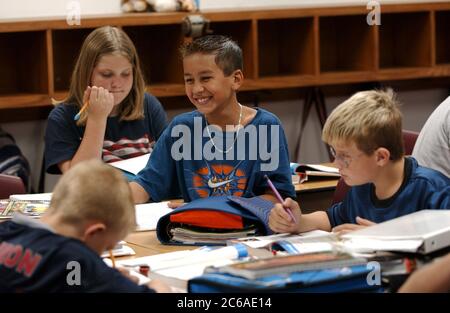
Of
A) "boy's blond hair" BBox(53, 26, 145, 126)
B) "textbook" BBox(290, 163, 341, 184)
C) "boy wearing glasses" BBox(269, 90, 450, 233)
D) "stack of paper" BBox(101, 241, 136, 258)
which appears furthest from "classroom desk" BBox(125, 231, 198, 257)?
"boy's blond hair" BBox(53, 26, 145, 126)

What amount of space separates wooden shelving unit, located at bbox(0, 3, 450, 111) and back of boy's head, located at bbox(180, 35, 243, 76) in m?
1.96

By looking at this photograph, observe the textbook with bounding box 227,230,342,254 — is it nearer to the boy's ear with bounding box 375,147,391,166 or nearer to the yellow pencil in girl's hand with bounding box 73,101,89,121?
the boy's ear with bounding box 375,147,391,166

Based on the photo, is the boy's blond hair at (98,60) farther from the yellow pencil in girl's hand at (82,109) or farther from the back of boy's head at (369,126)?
the back of boy's head at (369,126)

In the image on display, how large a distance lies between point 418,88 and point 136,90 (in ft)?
10.1

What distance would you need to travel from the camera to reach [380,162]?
251 cm

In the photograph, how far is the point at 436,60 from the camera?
6363 mm

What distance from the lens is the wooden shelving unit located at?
5.06 metres

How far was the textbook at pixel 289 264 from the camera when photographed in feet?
6.22

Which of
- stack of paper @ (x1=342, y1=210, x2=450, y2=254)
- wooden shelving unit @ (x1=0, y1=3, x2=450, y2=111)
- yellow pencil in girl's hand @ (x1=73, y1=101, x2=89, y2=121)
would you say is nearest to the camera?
stack of paper @ (x1=342, y1=210, x2=450, y2=254)

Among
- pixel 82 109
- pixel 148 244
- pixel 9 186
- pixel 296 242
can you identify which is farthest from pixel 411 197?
pixel 9 186

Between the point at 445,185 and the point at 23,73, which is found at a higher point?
the point at 23,73

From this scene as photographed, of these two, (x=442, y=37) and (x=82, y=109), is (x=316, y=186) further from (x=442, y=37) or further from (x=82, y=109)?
(x=442, y=37)

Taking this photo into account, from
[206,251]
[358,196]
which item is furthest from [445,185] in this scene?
[206,251]

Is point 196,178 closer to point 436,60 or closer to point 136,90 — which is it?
point 136,90
